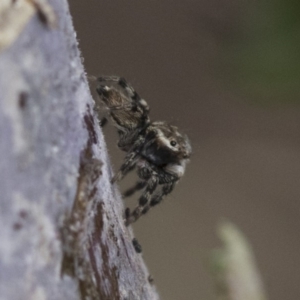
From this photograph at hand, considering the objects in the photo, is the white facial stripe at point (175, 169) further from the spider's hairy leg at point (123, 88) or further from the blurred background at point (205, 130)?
the blurred background at point (205, 130)

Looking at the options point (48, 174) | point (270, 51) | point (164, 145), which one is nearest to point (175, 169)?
point (164, 145)

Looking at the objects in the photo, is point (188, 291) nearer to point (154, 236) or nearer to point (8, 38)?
point (154, 236)

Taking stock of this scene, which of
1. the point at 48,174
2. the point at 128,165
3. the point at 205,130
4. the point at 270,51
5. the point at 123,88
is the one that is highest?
the point at 205,130

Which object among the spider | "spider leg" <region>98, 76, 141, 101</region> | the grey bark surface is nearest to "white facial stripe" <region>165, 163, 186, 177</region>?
the spider

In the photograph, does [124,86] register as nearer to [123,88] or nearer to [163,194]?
[123,88]

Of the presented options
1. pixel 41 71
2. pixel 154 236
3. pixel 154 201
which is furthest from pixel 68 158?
pixel 154 236

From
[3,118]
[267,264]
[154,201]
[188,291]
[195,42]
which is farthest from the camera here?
[195,42]

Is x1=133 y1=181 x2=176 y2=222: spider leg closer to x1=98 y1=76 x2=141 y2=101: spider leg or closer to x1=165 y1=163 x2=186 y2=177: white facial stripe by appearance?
x1=165 y1=163 x2=186 y2=177: white facial stripe

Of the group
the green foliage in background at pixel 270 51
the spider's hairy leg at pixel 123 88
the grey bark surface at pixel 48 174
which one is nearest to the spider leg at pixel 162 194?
the spider's hairy leg at pixel 123 88
